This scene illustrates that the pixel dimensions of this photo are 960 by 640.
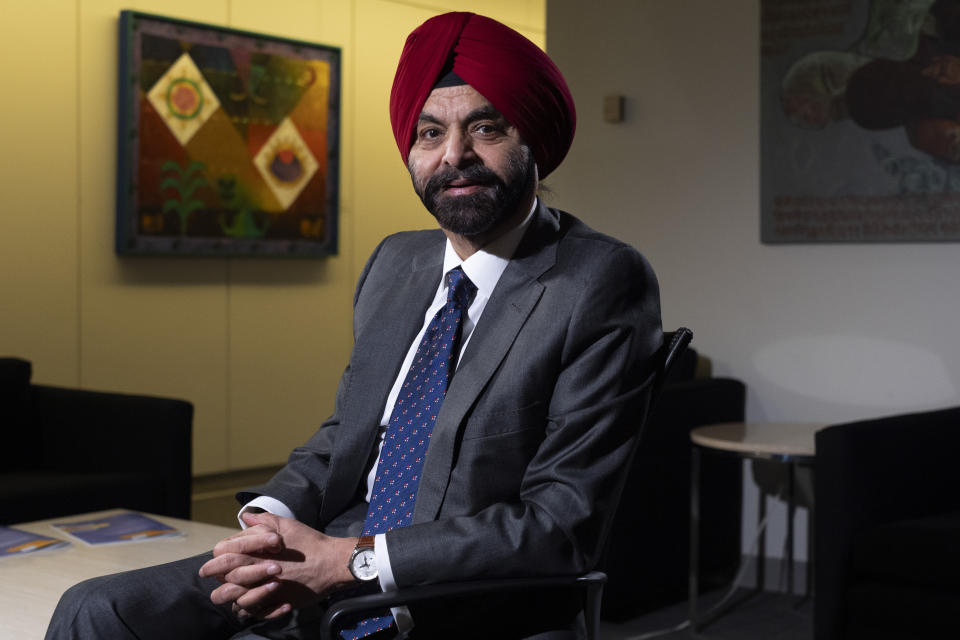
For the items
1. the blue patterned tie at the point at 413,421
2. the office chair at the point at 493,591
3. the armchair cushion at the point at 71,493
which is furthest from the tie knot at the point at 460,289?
the armchair cushion at the point at 71,493

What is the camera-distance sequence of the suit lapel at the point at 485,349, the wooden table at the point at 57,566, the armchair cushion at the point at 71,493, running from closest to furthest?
the suit lapel at the point at 485,349 → the wooden table at the point at 57,566 → the armchair cushion at the point at 71,493

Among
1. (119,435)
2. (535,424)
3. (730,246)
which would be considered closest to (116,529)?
(535,424)

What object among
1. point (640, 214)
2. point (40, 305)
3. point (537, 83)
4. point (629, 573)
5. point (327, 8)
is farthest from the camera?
point (327, 8)

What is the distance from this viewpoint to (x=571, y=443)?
179cm

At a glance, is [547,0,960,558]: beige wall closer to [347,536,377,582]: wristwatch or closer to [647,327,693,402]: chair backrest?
[647,327,693,402]: chair backrest

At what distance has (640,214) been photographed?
5.03 m

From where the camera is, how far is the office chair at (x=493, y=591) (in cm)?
162

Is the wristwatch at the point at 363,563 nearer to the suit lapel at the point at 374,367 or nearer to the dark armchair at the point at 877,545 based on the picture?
the suit lapel at the point at 374,367

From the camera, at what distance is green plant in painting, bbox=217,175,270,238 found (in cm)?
612

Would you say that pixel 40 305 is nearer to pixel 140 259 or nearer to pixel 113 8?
pixel 140 259

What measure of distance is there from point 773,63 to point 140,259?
10.2ft

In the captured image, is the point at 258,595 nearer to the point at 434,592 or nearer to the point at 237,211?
the point at 434,592

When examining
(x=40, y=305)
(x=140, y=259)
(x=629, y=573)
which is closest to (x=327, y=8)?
(x=140, y=259)

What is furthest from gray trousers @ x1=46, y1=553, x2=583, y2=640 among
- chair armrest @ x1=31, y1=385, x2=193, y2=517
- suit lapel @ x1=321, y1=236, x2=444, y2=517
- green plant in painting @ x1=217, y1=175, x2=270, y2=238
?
green plant in painting @ x1=217, y1=175, x2=270, y2=238
